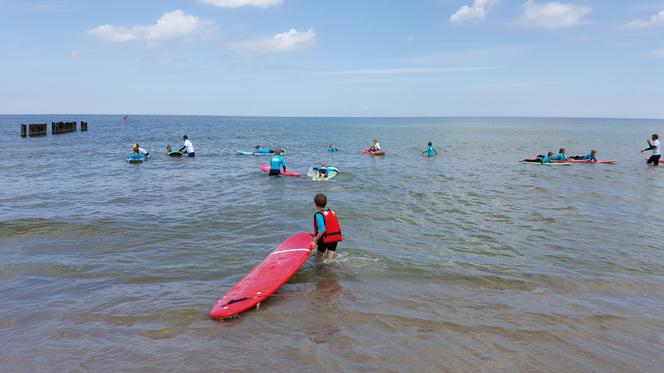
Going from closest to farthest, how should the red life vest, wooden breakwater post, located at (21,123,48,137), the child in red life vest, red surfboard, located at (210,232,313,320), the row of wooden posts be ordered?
red surfboard, located at (210,232,313,320), the child in red life vest, the red life vest, wooden breakwater post, located at (21,123,48,137), the row of wooden posts

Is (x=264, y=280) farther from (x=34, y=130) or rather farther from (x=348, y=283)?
(x=34, y=130)

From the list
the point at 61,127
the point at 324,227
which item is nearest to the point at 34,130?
the point at 61,127

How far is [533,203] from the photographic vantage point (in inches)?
693

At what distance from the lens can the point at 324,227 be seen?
955 cm

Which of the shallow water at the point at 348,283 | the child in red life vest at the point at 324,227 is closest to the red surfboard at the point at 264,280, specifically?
the shallow water at the point at 348,283

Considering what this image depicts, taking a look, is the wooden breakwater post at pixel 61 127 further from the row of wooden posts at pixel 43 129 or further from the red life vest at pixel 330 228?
the red life vest at pixel 330 228

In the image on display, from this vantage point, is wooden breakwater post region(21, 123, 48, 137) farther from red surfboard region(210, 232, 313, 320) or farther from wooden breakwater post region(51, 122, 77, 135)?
red surfboard region(210, 232, 313, 320)

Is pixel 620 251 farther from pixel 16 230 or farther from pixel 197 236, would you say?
pixel 16 230

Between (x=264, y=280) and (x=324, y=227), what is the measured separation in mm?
1929

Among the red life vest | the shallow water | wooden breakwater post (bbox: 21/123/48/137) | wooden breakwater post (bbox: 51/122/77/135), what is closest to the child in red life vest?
the red life vest

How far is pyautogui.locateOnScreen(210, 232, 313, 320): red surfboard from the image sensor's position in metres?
7.37

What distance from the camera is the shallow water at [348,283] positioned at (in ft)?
20.2

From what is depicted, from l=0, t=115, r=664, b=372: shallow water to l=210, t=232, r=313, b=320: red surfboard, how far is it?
22 cm

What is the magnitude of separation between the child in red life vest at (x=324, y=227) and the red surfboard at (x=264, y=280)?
387 mm
